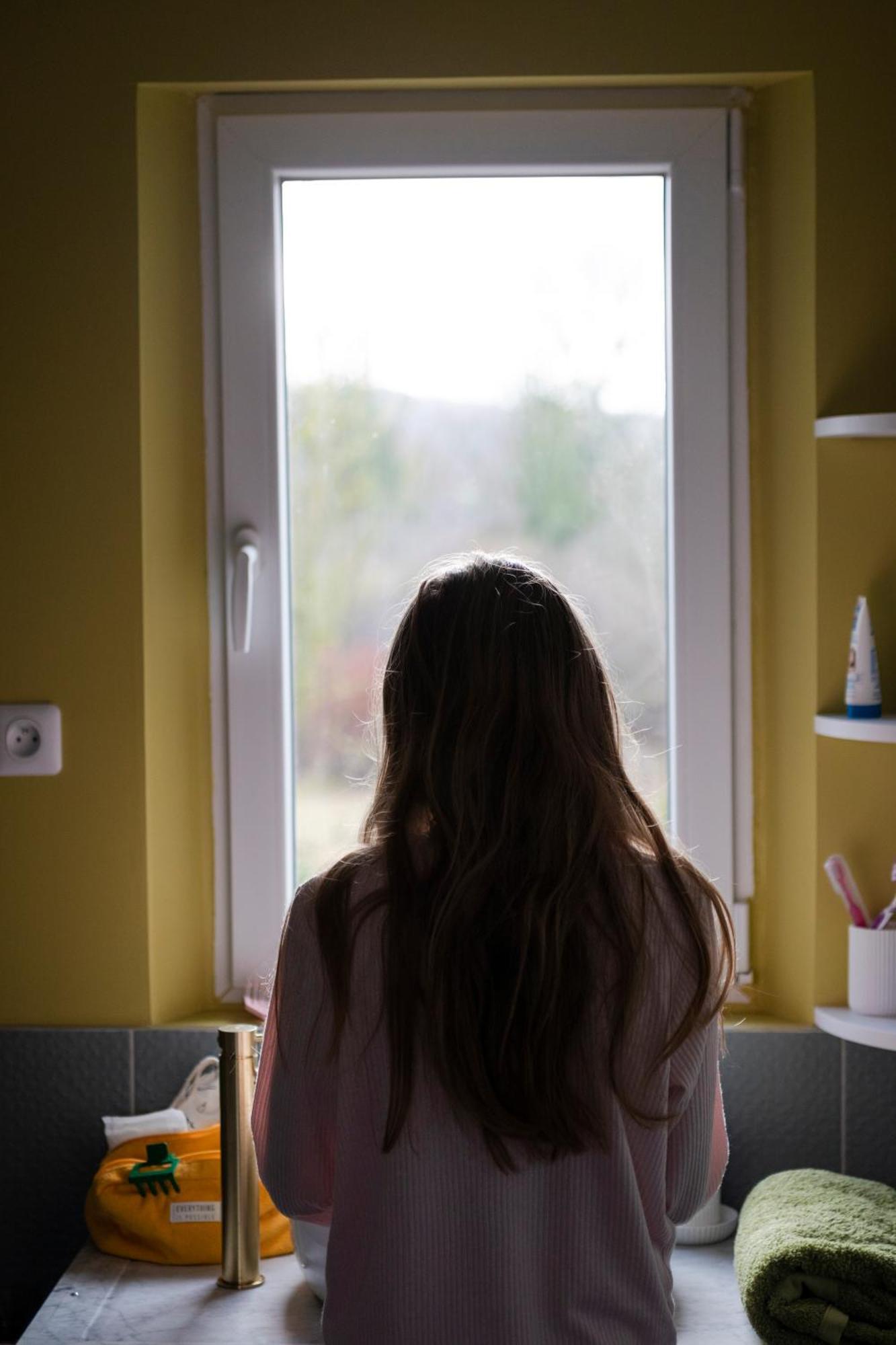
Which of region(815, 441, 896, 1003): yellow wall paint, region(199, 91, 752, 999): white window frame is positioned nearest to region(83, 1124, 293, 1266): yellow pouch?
region(199, 91, 752, 999): white window frame

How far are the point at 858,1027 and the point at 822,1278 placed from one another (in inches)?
12.9

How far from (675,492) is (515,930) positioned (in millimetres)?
875

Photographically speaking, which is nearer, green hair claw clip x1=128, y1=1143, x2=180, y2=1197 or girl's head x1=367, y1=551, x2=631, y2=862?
girl's head x1=367, y1=551, x2=631, y2=862

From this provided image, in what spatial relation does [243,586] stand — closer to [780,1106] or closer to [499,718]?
[499,718]

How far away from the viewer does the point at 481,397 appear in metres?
1.73

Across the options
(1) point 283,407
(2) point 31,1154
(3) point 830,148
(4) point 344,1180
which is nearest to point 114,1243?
(2) point 31,1154

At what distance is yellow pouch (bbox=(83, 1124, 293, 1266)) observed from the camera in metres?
1.47

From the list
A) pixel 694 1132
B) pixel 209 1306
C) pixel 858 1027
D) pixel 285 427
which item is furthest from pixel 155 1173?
pixel 285 427

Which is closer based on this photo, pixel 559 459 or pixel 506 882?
pixel 506 882

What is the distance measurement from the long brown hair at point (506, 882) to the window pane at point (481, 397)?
728 millimetres

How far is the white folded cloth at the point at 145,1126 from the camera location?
158cm

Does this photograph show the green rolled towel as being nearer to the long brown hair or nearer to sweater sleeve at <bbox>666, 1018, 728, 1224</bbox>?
sweater sleeve at <bbox>666, 1018, 728, 1224</bbox>

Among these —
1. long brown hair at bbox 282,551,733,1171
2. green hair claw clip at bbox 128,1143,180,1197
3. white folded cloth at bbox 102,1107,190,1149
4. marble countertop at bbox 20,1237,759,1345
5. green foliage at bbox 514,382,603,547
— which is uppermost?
green foliage at bbox 514,382,603,547

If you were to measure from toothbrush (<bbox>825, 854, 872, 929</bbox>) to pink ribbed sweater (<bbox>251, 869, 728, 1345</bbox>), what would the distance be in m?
0.61
